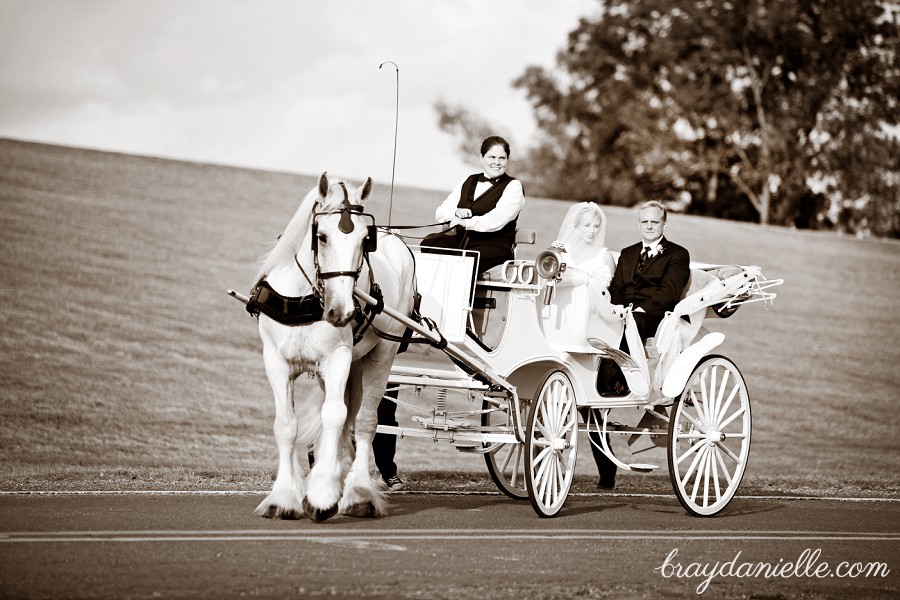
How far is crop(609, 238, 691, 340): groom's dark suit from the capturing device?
9.34m

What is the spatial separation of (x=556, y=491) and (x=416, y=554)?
2.14 meters

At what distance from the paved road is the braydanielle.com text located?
15mm

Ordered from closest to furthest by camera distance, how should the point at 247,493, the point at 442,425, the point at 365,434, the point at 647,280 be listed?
the point at 365,434 < the point at 442,425 < the point at 247,493 < the point at 647,280

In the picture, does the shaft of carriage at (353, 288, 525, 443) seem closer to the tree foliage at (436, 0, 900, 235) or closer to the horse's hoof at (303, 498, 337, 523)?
the horse's hoof at (303, 498, 337, 523)

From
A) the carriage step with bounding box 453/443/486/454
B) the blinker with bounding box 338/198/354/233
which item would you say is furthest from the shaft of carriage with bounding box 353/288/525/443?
the blinker with bounding box 338/198/354/233

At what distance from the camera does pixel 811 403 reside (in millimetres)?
20172

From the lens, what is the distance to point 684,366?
28.9 ft

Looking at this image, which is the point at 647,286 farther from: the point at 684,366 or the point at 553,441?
the point at 553,441

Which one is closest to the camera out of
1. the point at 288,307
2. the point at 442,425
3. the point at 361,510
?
the point at 288,307

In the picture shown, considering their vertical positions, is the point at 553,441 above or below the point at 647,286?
below

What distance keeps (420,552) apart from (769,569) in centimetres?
190

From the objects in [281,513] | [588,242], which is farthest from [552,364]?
[281,513]

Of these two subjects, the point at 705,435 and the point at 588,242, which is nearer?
the point at 705,435

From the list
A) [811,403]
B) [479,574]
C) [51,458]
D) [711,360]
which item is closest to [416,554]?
[479,574]
